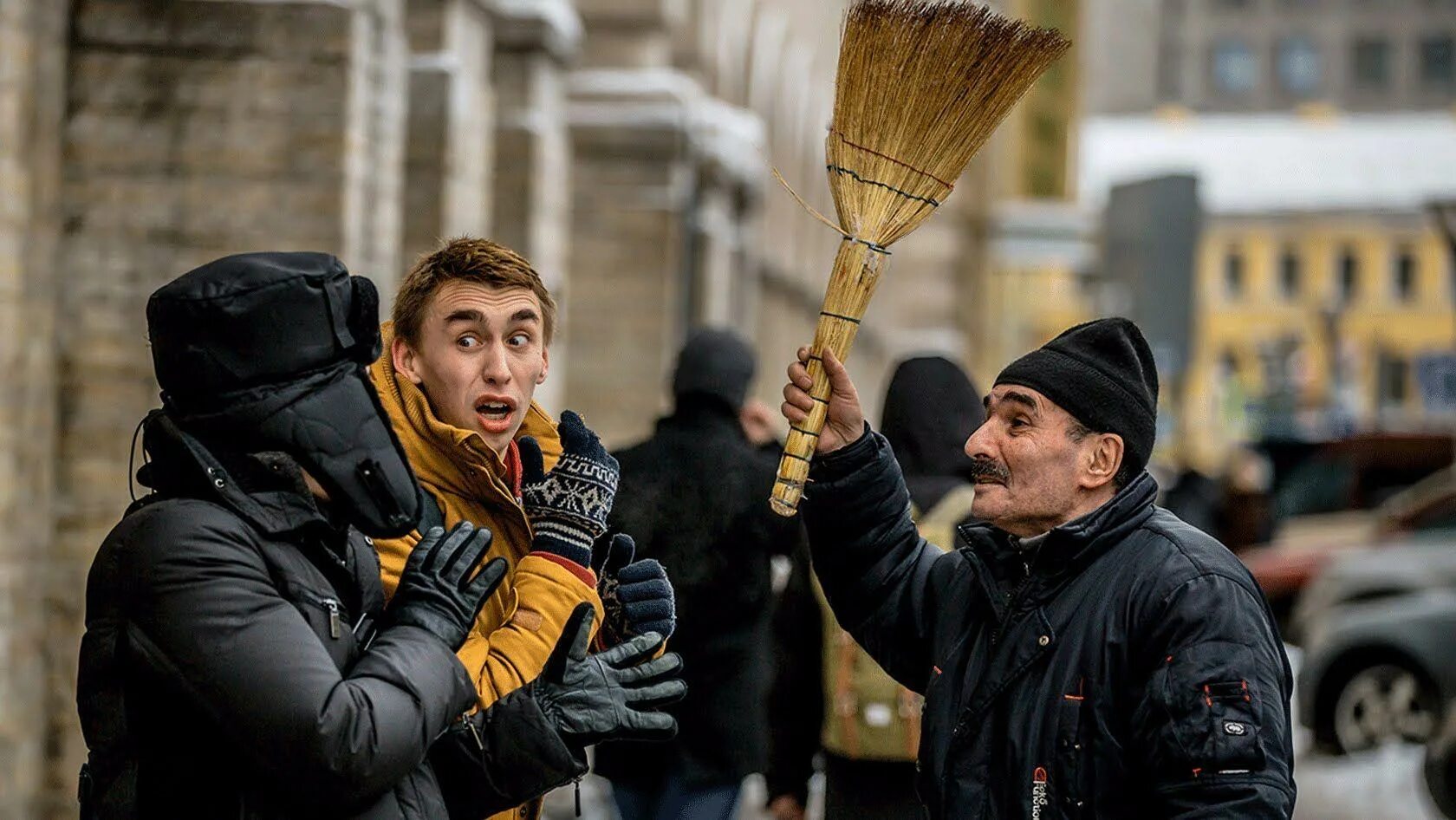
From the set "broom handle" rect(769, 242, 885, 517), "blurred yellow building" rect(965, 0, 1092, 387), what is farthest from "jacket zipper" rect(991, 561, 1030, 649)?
"blurred yellow building" rect(965, 0, 1092, 387)

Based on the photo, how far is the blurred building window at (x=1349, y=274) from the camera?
82812 millimetres

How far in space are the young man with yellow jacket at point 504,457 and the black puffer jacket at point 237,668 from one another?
334 mm

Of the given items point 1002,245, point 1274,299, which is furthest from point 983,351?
point 1274,299

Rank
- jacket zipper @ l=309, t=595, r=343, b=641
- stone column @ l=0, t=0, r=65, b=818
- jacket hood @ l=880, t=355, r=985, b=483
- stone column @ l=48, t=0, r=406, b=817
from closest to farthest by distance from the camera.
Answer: jacket zipper @ l=309, t=595, r=343, b=641 < jacket hood @ l=880, t=355, r=985, b=483 < stone column @ l=0, t=0, r=65, b=818 < stone column @ l=48, t=0, r=406, b=817

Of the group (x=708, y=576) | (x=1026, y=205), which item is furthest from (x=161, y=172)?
(x=1026, y=205)

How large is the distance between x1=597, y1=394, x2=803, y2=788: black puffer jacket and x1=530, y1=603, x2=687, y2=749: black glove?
2646mm

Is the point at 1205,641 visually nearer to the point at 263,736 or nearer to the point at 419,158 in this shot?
the point at 263,736

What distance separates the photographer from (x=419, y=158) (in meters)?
11.1

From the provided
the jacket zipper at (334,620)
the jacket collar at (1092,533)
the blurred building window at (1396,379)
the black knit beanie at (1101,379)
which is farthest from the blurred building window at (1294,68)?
the jacket zipper at (334,620)

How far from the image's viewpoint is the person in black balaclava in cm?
281

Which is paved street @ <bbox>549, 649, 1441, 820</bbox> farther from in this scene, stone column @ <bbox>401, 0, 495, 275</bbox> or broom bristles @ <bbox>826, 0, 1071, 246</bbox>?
broom bristles @ <bbox>826, 0, 1071, 246</bbox>

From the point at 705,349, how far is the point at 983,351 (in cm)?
3513

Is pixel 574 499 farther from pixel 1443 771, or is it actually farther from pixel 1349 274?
pixel 1349 274

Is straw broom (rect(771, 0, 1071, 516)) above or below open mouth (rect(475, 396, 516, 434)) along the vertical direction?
above
